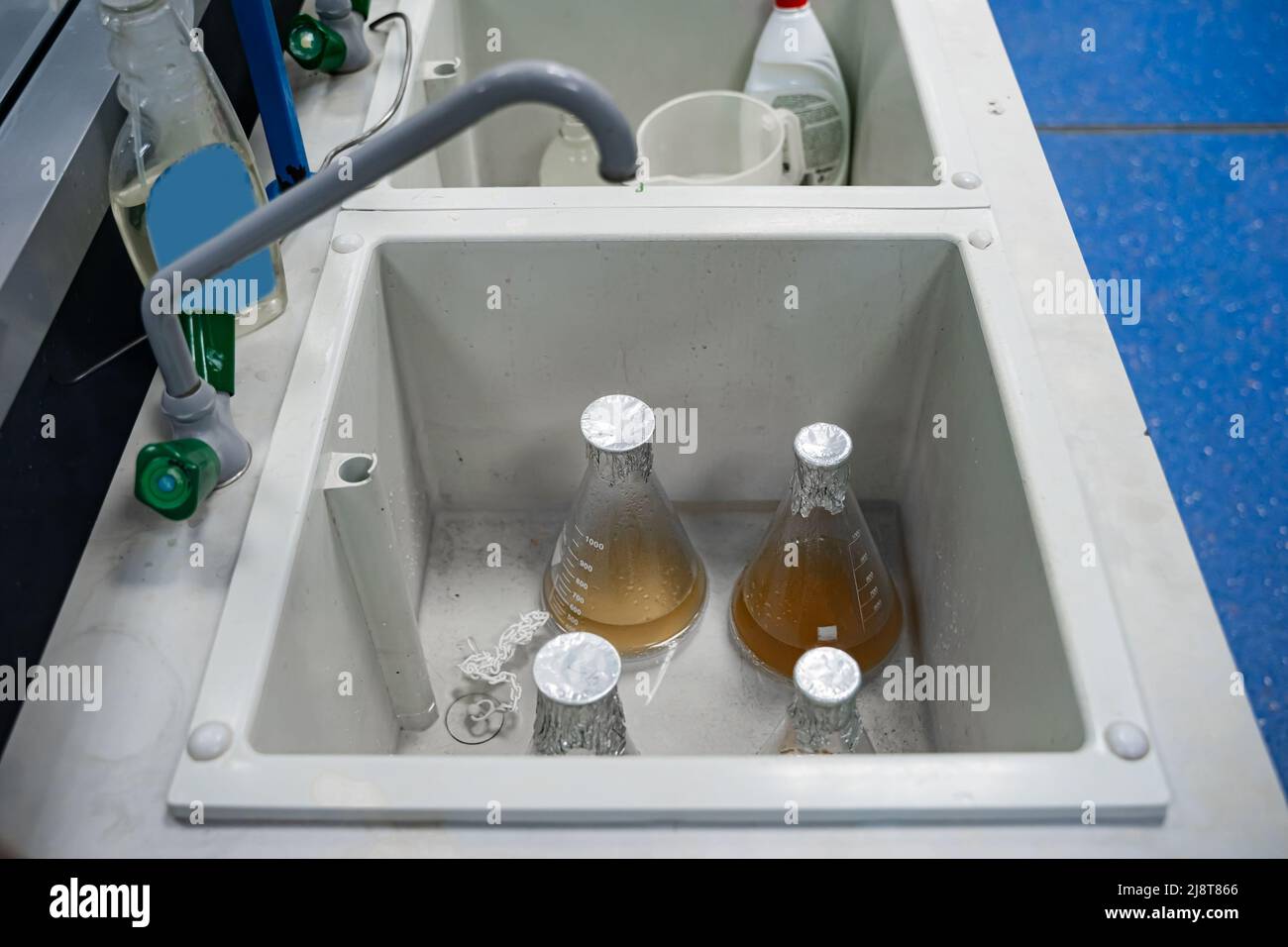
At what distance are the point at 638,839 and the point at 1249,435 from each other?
80 centimetres

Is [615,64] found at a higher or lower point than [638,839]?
higher

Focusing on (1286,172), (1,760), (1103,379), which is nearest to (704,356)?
(1103,379)

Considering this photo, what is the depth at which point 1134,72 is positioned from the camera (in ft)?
4.88

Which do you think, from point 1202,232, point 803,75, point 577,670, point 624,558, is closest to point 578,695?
point 577,670

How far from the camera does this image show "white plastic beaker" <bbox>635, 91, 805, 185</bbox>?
3.77ft

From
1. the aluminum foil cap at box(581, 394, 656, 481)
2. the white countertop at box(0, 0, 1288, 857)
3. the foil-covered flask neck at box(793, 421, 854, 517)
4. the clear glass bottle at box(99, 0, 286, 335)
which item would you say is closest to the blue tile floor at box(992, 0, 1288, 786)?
the white countertop at box(0, 0, 1288, 857)

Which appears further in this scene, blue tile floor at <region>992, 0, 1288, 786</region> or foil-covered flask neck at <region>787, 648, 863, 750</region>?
blue tile floor at <region>992, 0, 1288, 786</region>

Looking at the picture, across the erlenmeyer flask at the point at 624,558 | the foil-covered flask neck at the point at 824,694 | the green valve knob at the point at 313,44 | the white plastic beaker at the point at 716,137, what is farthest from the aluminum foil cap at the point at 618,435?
the green valve knob at the point at 313,44

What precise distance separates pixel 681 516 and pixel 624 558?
0.19m

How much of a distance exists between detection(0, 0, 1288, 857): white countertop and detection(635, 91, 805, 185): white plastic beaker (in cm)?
37

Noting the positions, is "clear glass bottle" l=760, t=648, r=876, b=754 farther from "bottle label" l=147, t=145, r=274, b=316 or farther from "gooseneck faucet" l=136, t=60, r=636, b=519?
"bottle label" l=147, t=145, r=274, b=316

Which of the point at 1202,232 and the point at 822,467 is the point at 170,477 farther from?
the point at 1202,232

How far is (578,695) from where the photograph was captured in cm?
63

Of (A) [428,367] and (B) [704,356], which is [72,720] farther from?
(B) [704,356]
